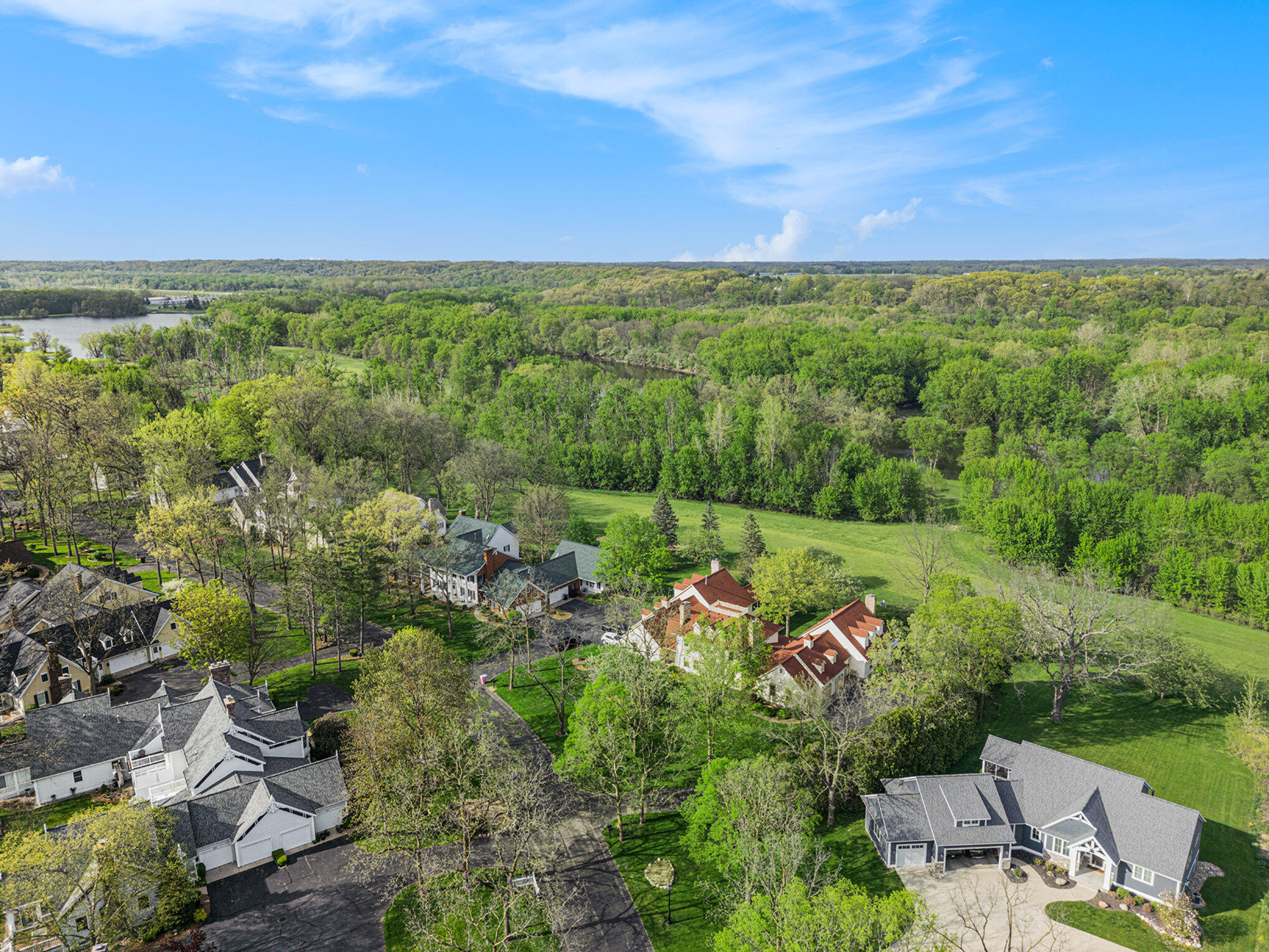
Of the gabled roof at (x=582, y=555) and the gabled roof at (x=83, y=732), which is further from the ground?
the gabled roof at (x=582, y=555)

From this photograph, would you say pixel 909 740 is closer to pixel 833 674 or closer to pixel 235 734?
pixel 833 674

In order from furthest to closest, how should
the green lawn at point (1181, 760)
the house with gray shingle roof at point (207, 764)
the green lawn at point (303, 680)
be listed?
the green lawn at point (303, 680), the house with gray shingle roof at point (207, 764), the green lawn at point (1181, 760)

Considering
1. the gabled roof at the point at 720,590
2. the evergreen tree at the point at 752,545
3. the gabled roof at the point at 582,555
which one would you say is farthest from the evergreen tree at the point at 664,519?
the gabled roof at the point at 720,590

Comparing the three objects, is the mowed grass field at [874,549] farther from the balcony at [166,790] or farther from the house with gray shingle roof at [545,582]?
the balcony at [166,790]

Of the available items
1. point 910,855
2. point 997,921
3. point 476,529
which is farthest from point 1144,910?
point 476,529

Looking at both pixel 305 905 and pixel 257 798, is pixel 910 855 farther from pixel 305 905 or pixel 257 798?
pixel 257 798

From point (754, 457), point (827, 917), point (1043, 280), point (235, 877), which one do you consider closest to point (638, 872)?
point (827, 917)
